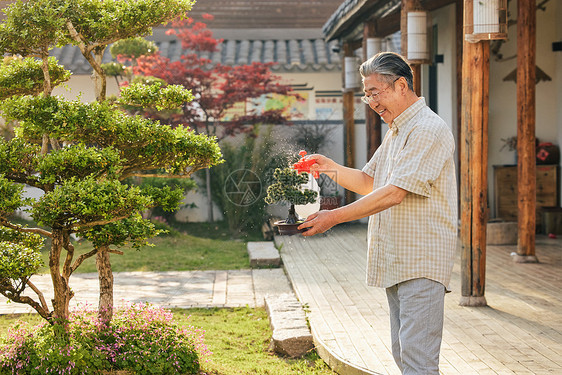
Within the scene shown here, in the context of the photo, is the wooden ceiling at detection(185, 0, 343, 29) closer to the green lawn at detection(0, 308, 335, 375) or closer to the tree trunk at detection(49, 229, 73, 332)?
the green lawn at detection(0, 308, 335, 375)

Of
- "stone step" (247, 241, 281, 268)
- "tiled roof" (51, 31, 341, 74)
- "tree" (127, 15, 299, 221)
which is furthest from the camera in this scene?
"tiled roof" (51, 31, 341, 74)

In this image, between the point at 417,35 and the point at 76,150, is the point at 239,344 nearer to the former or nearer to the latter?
the point at 76,150

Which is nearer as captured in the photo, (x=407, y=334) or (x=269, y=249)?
(x=407, y=334)

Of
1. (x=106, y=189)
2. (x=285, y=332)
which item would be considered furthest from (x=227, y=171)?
(x=106, y=189)

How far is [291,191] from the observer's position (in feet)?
12.3

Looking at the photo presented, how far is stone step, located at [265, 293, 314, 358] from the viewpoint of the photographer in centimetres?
512

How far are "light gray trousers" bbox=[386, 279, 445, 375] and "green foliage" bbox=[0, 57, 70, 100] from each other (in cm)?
305

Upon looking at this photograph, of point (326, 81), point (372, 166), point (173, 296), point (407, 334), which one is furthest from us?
point (326, 81)

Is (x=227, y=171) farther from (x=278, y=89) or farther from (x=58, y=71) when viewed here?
(x=58, y=71)

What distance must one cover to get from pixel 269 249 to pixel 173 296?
2.69 metres

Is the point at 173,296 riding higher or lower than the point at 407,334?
lower

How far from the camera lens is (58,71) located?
16.3ft

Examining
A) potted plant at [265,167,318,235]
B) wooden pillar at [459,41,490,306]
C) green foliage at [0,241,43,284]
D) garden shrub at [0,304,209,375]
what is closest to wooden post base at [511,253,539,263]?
wooden pillar at [459,41,490,306]

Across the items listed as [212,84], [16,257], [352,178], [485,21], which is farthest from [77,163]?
[212,84]
